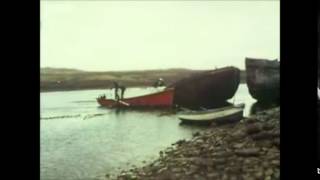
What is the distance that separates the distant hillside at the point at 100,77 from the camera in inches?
65.7

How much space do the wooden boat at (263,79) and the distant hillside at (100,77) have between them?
0.15 feet

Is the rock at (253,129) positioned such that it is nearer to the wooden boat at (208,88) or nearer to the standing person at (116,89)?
the wooden boat at (208,88)

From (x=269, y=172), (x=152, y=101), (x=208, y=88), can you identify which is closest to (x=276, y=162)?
(x=269, y=172)

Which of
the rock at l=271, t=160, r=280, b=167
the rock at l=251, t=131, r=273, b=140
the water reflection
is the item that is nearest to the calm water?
the water reflection

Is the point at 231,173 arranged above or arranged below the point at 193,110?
below

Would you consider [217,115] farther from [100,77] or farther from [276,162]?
[100,77]

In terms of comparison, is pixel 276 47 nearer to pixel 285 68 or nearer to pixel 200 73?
pixel 285 68

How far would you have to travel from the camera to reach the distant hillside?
65.7 inches

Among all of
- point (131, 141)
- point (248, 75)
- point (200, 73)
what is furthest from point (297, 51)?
point (131, 141)

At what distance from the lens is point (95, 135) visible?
1654 mm

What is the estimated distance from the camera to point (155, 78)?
1.68m

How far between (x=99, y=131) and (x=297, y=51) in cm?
86

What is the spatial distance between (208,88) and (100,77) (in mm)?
442

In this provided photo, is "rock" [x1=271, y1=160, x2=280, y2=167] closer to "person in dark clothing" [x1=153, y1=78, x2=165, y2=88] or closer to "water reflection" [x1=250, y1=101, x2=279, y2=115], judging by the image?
"water reflection" [x1=250, y1=101, x2=279, y2=115]
